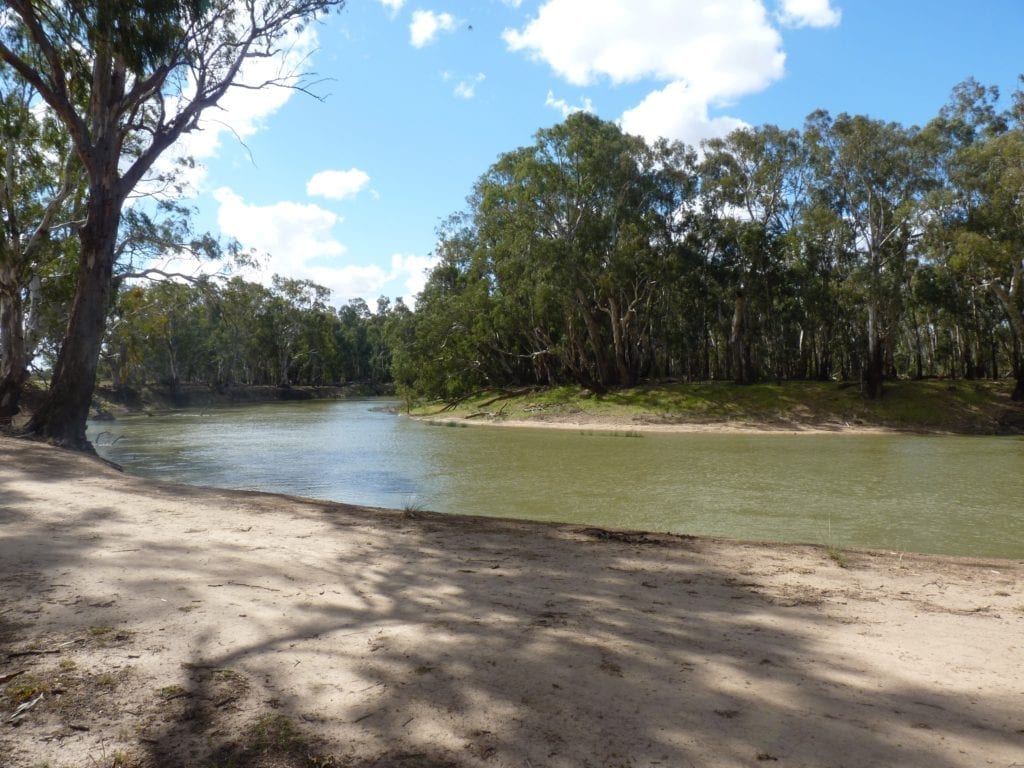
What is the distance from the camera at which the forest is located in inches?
727

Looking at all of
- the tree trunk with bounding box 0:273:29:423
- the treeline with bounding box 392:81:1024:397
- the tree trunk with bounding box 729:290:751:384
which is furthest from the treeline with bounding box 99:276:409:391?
the tree trunk with bounding box 0:273:29:423

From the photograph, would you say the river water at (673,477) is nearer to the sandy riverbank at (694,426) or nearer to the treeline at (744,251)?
the sandy riverbank at (694,426)

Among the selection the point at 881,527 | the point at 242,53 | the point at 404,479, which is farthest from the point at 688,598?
the point at 242,53

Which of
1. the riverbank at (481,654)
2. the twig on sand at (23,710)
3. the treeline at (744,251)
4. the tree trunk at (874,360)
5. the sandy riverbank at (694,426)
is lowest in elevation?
the sandy riverbank at (694,426)

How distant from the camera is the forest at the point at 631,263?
1845 centimetres

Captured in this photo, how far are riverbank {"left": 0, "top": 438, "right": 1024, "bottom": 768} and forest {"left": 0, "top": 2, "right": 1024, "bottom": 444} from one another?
10.9 metres

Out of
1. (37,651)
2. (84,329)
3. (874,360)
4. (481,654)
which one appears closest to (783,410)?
(874,360)

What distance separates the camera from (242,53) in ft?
46.5

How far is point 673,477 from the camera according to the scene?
1556 cm

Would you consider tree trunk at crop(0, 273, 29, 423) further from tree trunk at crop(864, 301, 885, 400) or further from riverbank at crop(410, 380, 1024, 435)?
tree trunk at crop(864, 301, 885, 400)

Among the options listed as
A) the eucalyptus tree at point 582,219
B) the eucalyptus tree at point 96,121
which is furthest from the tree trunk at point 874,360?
the eucalyptus tree at point 96,121

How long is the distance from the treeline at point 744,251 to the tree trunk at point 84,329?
20828mm

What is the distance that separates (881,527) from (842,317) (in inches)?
1319

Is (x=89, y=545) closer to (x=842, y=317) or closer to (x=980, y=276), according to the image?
(x=980, y=276)
